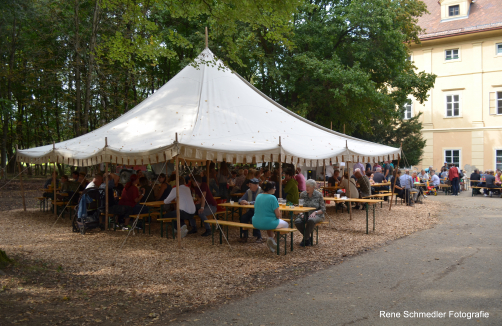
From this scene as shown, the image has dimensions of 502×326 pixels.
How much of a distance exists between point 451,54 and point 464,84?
243 centimetres

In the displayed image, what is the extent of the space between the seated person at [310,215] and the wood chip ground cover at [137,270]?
0.32m

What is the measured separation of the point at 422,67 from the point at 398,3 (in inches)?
480

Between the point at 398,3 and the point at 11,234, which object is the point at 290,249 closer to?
the point at 11,234

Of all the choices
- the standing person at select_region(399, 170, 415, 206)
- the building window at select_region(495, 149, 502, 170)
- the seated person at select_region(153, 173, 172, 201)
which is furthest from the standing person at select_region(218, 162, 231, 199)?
the building window at select_region(495, 149, 502, 170)

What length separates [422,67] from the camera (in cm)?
3120

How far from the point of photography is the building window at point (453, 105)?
30.1 m

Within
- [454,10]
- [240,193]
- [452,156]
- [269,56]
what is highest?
[454,10]

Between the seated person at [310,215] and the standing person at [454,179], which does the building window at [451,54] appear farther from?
the seated person at [310,215]

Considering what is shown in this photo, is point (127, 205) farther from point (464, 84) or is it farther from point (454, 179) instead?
point (464, 84)

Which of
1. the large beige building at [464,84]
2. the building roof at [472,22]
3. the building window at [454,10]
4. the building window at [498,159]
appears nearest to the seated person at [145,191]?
the large beige building at [464,84]

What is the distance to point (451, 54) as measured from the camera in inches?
1190

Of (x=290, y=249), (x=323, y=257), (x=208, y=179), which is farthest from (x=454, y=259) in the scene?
(x=208, y=179)

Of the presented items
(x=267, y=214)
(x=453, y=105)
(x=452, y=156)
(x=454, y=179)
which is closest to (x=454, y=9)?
(x=453, y=105)

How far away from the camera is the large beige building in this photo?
28.5 m
